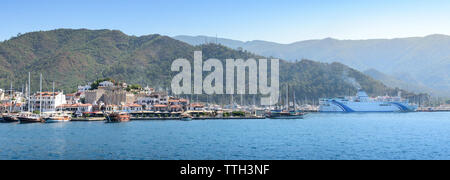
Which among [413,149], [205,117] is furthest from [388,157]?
[205,117]

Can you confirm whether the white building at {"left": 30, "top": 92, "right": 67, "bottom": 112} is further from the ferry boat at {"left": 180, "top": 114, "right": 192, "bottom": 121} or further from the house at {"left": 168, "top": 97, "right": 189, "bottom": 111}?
the ferry boat at {"left": 180, "top": 114, "right": 192, "bottom": 121}

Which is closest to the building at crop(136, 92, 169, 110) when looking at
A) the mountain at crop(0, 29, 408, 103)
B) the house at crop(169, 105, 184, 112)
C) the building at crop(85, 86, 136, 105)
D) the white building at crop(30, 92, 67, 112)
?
the building at crop(85, 86, 136, 105)

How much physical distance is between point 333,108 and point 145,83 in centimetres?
6081

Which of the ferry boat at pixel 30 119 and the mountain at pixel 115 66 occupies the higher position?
the mountain at pixel 115 66

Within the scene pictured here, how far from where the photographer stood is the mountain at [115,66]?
14012cm

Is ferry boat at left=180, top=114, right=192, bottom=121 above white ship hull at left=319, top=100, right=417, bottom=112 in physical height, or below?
below

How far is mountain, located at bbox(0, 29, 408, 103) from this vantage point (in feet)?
460

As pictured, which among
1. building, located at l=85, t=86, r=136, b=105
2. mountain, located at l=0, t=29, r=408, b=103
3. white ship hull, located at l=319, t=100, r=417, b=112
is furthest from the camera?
mountain, located at l=0, t=29, r=408, b=103

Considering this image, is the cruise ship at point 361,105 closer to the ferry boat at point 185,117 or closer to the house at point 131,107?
the ferry boat at point 185,117

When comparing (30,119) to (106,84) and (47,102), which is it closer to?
(47,102)

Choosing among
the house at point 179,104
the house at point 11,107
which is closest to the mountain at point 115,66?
Result: the house at point 11,107

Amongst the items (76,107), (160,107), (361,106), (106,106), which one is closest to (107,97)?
(106,106)

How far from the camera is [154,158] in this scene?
86.0 ft

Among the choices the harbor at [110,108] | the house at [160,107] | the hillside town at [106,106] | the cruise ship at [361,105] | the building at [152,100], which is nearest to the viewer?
the harbor at [110,108]
